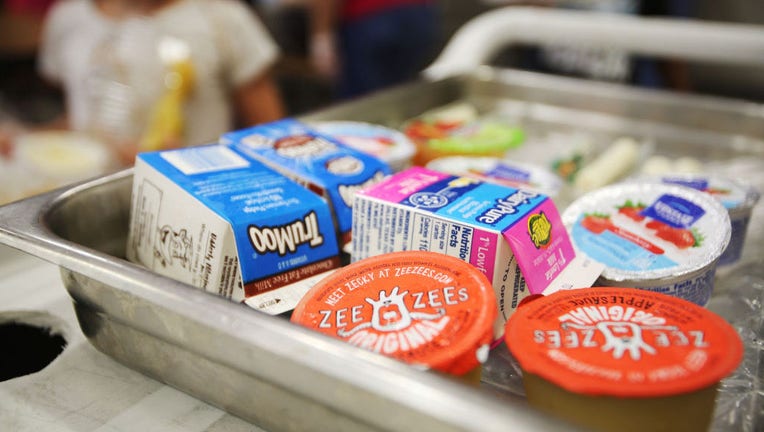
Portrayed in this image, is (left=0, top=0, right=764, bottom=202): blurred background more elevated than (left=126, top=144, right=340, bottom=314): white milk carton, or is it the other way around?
(left=126, top=144, right=340, bottom=314): white milk carton

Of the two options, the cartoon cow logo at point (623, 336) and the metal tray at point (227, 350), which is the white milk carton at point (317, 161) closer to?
the metal tray at point (227, 350)

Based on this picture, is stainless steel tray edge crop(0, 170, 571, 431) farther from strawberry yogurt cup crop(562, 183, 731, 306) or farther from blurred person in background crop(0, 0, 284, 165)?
blurred person in background crop(0, 0, 284, 165)

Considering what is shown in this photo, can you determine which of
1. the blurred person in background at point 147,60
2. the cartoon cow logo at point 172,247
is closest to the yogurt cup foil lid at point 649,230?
the cartoon cow logo at point 172,247

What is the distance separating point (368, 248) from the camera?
95 cm

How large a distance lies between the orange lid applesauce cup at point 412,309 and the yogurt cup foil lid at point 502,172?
421 millimetres

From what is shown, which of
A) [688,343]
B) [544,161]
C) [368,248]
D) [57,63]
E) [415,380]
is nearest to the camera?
[415,380]

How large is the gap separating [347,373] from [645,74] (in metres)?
3.29

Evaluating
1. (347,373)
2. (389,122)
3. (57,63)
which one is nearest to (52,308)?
(347,373)

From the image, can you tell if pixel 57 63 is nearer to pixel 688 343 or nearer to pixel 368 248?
pixel 368 248

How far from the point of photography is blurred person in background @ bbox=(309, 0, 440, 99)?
3.60 metres

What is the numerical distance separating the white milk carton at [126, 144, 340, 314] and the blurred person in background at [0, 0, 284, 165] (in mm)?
1141

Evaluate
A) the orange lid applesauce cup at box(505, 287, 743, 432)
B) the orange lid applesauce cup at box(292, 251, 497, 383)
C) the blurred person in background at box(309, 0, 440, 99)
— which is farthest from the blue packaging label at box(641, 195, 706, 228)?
the blurred person in background at box(309, 0, 440, 99)

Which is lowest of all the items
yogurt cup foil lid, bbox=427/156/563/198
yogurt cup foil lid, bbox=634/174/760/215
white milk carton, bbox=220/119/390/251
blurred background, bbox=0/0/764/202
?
blurred background, bbox=0/0/764/202

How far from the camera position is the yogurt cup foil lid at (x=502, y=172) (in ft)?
3.97
